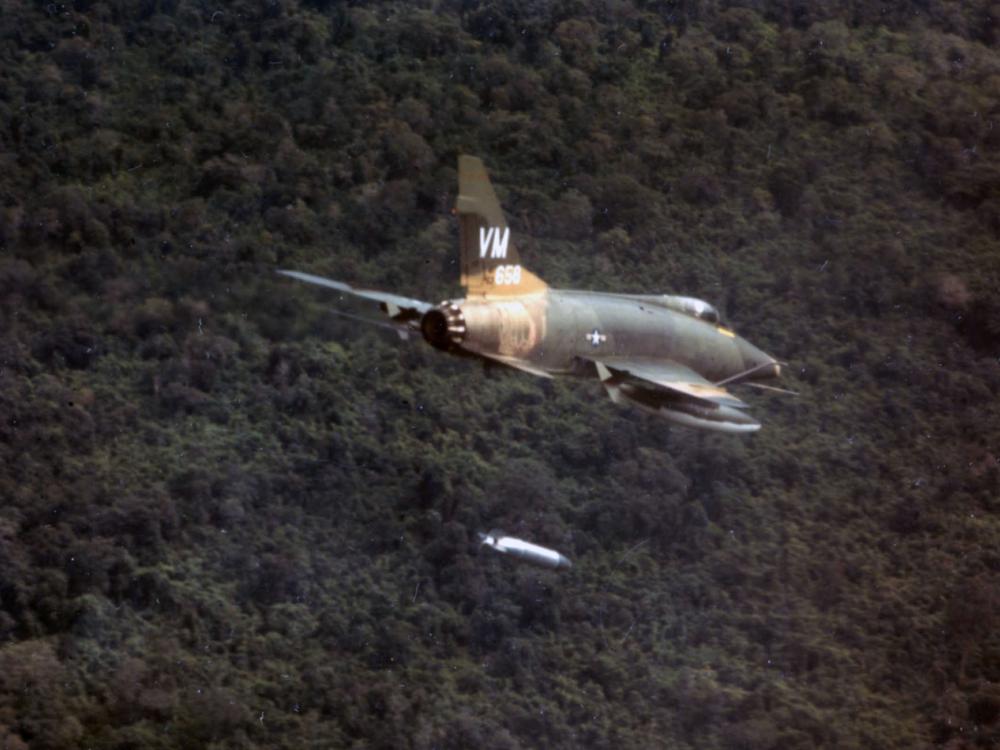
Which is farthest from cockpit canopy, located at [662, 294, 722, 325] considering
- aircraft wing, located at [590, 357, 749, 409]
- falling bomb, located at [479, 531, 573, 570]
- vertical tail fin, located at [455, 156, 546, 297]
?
falling bomb, located at [479, 531, 573, 570]

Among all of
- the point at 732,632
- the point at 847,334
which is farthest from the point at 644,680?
the point at 847,334

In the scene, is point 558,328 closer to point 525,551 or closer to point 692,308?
point 692,308

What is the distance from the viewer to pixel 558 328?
4150 cm

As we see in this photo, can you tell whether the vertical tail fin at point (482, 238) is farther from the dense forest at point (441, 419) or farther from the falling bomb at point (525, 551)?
the falling bomb at point (525, 551)

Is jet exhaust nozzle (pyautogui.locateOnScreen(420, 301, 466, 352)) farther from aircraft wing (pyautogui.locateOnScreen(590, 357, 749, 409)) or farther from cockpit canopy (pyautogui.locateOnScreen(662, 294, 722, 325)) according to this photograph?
cockpit canopy (pyautogui.locateOnScreen(662, 294, 722, 325))

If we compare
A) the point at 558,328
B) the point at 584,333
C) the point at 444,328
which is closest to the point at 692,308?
the point at 584,333

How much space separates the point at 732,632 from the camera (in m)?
56.7

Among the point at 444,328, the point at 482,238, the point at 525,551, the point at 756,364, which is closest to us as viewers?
the point at 444,328

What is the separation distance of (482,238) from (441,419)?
58.9ft

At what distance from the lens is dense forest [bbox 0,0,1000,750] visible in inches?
2144

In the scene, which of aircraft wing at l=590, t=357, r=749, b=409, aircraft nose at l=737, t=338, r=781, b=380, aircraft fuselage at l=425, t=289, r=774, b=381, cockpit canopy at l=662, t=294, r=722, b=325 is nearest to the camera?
aircraft fuselage at l=425, t=289, r=774, b=381

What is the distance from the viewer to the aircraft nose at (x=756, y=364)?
46250 mm

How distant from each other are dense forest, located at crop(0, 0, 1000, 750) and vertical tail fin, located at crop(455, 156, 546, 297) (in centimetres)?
1179

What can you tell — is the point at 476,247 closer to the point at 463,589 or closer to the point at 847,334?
the point at 463,589
